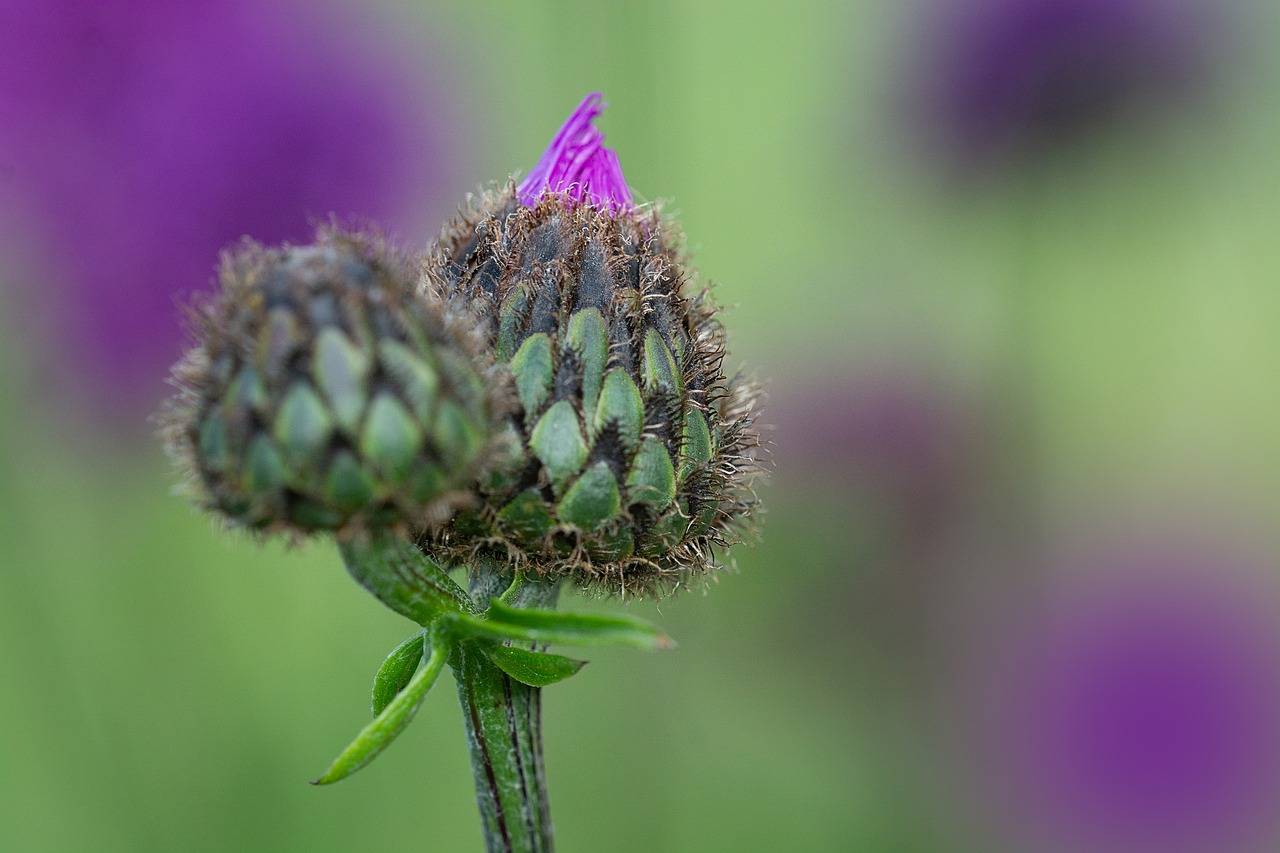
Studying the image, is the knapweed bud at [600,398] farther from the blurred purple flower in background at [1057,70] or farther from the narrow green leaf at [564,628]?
the blurred purple flower in background at [1057,70]

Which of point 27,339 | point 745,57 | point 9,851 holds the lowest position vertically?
point 9,851

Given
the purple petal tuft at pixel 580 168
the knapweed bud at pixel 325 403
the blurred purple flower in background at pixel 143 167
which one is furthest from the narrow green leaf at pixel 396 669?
the blurred purple flower in background at pixel 143 167

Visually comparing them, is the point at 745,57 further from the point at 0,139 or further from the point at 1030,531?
the point at 0,139

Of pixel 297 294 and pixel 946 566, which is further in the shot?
pixel 946 566

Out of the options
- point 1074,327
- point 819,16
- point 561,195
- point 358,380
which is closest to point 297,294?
point 358,380

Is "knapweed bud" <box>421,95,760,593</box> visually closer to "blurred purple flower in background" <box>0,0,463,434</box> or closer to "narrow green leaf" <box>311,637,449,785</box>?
"narrow green leaf" <box>311,637,449,785</box>

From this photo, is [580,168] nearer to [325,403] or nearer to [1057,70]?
[325,403]

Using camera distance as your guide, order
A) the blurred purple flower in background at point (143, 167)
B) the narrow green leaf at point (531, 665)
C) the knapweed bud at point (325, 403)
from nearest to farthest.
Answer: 1. the knapweed bud at point (325, 403)
2. the narrow green leaf at point (531, 665)
3. the blurred purple flower in background at point (143, 167)
